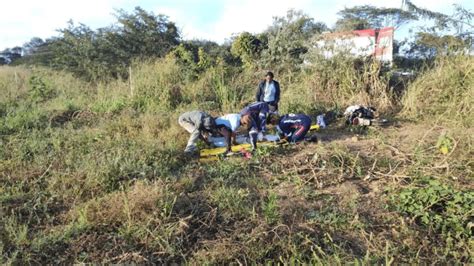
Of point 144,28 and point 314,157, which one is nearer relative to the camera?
point 314,157

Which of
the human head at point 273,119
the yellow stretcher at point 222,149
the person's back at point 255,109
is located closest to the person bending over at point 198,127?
the yellow stretcher at point 222,149

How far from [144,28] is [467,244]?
11912mm

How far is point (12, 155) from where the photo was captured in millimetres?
5160

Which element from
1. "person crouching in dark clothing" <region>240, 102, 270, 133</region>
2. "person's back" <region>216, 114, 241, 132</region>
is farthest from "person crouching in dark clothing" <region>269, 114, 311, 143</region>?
"person's back" <region>216, 114, 241, 132</region>

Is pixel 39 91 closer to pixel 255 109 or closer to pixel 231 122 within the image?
pixel 231 122

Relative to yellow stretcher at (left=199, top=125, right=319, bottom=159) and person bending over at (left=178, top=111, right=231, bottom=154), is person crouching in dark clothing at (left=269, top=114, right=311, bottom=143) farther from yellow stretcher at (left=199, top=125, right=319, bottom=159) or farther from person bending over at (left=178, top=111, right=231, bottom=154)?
person bending over at (left=178, top=111, right=231, bottom=154)

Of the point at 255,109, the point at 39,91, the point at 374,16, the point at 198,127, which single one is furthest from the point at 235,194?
the point at 374,16

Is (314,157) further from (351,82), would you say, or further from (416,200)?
(351,82)

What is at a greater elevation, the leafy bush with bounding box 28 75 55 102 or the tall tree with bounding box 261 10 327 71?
the tall tree with bounding box 261 10 327 71

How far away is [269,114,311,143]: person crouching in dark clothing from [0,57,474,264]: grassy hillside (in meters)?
0.46

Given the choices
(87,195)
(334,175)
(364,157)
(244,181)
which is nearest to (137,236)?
(87,195)

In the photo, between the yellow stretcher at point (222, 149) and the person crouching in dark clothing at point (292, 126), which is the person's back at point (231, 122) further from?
the person crouching in dark clothing at point (292, 126)

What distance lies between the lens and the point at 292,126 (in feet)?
20.7

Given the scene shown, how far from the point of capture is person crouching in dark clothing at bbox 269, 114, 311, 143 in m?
6.19
